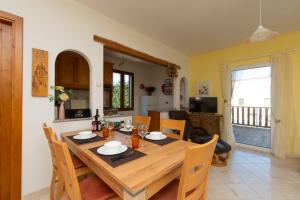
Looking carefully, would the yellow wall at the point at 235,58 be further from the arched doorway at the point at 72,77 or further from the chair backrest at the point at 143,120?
the arched doorway at the point at 72,77

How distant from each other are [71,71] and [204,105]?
3445 millimetres

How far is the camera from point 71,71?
341 cm

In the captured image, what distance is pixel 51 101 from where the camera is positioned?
195 cm

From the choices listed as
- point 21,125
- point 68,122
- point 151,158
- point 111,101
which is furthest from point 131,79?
point 151,158

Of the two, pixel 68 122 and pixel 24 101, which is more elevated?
pixel 24 101

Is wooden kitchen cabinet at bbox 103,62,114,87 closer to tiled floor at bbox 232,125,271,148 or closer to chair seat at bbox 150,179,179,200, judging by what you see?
chair seat at bbox 150,179,179,200

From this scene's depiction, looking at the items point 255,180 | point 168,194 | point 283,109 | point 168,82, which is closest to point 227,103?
point 283,109

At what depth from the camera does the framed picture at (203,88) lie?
432cm

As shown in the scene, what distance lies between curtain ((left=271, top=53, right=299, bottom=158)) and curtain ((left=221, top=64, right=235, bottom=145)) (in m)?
0.88

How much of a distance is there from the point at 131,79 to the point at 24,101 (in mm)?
3729

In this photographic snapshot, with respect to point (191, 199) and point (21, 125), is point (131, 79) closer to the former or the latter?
point (21, 125)

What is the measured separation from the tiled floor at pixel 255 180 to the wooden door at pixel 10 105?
30 cm

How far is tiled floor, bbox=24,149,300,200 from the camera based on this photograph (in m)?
1.82

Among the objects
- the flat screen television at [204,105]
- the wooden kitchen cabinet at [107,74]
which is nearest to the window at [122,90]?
the wooden kitchen cabinet at [107,74]
